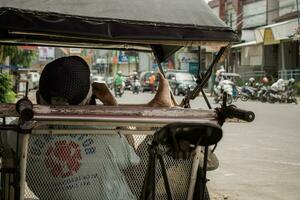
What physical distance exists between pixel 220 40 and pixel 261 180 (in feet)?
15.6

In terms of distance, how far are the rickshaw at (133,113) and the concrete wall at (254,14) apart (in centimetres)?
4002

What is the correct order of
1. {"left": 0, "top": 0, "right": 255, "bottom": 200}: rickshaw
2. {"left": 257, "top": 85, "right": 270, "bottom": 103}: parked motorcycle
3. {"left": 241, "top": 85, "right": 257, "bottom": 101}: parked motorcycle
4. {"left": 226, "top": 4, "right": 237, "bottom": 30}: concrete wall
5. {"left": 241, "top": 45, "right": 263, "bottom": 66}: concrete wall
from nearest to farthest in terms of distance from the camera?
{"left": 0, "top": 0, "right": 255, "bottom": 200}: rickshaw < {"left": 257, "top": 85, "right": 270, "bottom": 103}: parked motorcycle < {"left": 241, "top": 85, "right": 257, "bottom": 101}: parked motorcycle < {"left": 241, "top": 45, "right": 263, "bottom": 66}: concrete wall < {"left": 226, "top": 4, "right": 237, "bottom": 30}: concrete wall

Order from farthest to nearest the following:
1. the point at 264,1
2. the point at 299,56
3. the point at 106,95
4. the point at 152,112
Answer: the point at 264,1 → the point at 299,56 → the point at 106,95 → the point at 152,112

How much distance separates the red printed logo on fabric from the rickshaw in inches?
3.8

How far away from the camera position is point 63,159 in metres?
3.05

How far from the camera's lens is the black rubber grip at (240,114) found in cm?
306

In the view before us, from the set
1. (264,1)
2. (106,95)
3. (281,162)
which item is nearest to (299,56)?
(264,1)

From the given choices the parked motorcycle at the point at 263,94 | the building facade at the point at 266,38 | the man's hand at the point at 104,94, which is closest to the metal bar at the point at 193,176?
the man's hand at the point at 104,94

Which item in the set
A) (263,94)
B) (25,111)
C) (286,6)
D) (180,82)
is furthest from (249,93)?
(25,111)

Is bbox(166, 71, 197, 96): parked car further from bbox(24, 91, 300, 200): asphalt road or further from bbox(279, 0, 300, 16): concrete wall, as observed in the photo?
bbox(24, 91, 300, 200): asphalt road

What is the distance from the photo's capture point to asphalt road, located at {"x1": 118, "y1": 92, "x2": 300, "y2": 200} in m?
6.85

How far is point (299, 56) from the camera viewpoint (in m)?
36.5

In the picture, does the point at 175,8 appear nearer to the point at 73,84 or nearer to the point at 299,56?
the point at 73,84

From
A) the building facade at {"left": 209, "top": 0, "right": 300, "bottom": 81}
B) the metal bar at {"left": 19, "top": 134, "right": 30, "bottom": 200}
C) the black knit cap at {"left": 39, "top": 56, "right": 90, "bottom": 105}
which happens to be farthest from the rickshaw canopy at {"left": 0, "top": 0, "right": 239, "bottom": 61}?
the building facade at {"left": 209, "top": 0, "right": 300, "bottom": 81}
